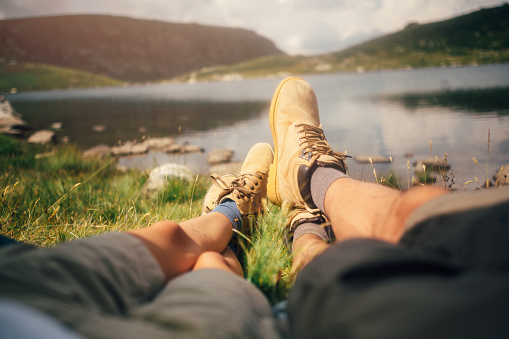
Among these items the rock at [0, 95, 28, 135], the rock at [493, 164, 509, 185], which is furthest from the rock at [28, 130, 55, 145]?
the rock at [493, 164, 509, 185]

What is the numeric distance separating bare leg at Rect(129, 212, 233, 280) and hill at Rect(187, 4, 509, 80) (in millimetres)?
74971

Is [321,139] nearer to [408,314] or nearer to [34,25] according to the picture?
[408,314]

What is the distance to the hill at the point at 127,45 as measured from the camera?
292 ft

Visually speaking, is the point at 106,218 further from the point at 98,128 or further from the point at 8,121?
the point at 98,128

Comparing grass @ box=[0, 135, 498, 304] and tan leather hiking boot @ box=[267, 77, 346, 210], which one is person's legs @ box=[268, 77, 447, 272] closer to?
tan leather hiking boot @ box=[267, 77, 346, 210]

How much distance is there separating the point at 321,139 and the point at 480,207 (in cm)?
176

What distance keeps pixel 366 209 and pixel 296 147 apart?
1230 millimetres

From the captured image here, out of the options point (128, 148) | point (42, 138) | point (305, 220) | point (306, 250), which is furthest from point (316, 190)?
point (42, 138)

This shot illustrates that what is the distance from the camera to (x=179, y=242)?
1.02 meters

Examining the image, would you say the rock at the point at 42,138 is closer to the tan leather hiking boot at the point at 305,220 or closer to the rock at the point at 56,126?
the rock at the point at 56,126

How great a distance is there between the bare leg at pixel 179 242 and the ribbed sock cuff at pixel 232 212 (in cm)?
31

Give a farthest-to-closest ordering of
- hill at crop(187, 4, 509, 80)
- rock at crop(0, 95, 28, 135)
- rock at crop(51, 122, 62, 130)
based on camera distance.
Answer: hill at crop(187, 4, 509, 80)
rock at crop(51, 122, 62, 130)
rock at crop(0, 95, 28, 135)

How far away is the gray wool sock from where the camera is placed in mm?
1594

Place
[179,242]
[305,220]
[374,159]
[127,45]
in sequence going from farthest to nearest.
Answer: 1. [127,45]
2. [374,159]
3. [305,220]
4. [179,242]
